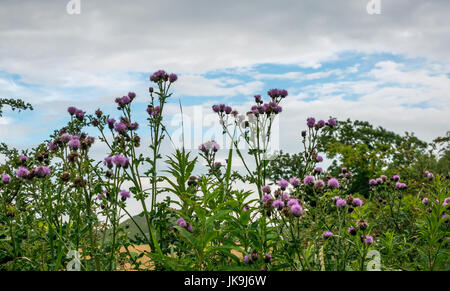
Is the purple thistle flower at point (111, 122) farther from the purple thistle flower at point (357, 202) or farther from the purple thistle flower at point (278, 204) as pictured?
the purple thistle flower at point (357, 202)

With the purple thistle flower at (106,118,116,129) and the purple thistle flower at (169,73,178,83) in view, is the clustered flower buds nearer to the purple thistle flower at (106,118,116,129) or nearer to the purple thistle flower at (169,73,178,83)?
the purple thistle flower at (106,118,116,129)

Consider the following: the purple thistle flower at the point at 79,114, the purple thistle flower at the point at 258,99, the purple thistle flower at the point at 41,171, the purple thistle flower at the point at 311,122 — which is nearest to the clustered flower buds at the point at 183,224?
the purple thistle flower at the point at 41,171

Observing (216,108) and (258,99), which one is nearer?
(258,99)

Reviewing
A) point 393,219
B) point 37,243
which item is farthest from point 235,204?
A: point 393,219

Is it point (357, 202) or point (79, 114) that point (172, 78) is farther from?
point (357, 202)

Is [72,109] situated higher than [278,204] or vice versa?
[72,109]

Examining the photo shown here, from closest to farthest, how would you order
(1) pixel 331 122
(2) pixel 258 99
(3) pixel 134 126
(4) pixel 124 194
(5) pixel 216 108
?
(4) pixel 124 194 < (3) pixel 134 126 < (1) pixel 331 122 < (2) pixel 258 99 < (5) pixel 216 108

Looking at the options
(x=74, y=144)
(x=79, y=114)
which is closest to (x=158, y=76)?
(x=79, y=114)

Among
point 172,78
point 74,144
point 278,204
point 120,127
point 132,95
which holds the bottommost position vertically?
point 278,204

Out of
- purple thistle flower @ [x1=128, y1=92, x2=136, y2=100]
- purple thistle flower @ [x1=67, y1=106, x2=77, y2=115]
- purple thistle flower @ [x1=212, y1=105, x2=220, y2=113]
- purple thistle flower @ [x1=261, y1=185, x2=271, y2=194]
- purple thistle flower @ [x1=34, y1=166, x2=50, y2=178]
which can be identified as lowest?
purple thistle flower @ [x1=261, y1=185, x2=271, y2=194]

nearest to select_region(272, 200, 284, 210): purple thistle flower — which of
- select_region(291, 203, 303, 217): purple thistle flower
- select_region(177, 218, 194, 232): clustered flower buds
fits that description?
select_region(291, 203, 303, 217): purple thistle flower

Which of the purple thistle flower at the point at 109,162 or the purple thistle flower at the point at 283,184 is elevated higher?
the purple thistle flower at the point at 109,162
